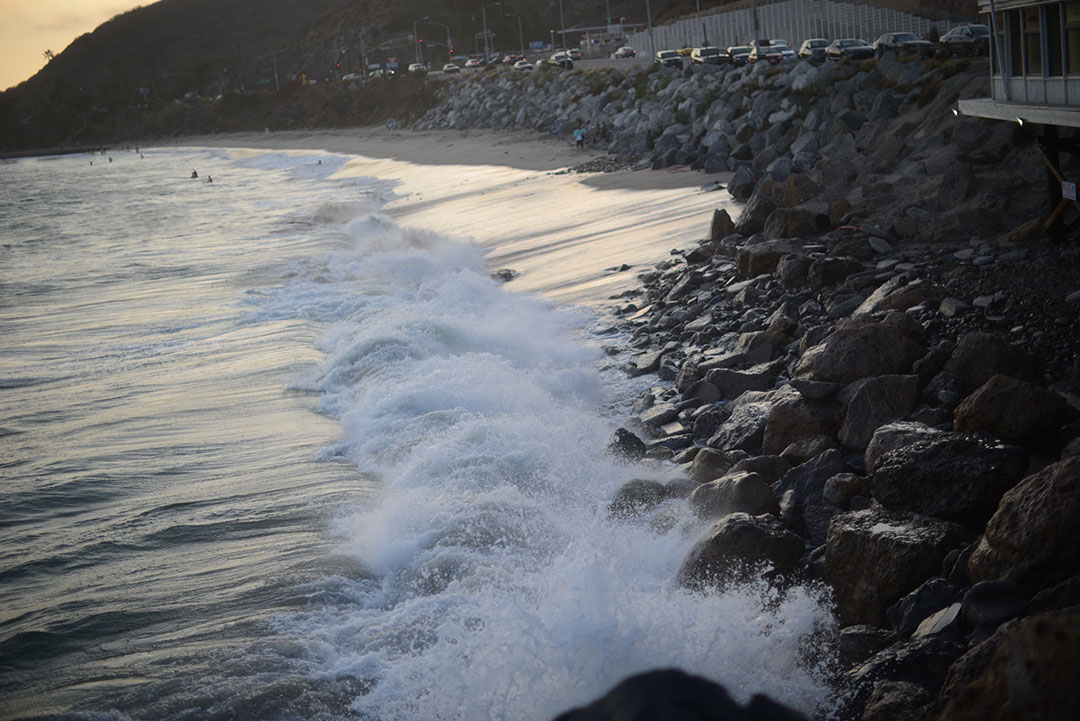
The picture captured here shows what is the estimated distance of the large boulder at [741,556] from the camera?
6410 mm

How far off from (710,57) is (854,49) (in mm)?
10805

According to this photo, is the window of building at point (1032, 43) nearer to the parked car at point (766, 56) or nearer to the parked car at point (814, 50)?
the parked car at point (814, 50)

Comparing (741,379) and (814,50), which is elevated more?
(814,50)

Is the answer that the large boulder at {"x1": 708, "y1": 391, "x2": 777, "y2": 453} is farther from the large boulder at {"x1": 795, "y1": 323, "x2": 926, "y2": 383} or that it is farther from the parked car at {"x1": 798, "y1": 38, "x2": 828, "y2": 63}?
the parked car at {"x1": 798, "y1": 38, "x2": 828, "y2": 63}

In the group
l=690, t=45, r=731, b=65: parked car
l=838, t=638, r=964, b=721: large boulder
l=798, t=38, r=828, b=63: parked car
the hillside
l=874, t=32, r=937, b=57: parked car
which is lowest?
l=838, t=638, r=964, b=721: large boulder

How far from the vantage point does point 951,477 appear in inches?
251

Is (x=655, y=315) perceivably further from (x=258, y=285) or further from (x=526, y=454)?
(x=258, y=285)

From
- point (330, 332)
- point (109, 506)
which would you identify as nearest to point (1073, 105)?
point (330, 332)

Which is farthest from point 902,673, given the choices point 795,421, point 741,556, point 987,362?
point 987,362

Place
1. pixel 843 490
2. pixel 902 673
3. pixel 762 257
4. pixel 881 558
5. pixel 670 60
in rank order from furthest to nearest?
pixel 670 60 → pixel 762 257 → pixel 843 490 → pixel 881 558 → pixel 902 673

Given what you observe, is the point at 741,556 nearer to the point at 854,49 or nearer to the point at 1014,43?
the point at 1014,43

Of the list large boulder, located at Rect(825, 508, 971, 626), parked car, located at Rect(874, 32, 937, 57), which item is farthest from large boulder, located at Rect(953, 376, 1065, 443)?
parked car, located at Rect(874, 32, 937, 57)

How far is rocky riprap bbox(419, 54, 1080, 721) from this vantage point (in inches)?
202

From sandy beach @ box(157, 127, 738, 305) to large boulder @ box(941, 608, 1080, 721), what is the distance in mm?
11346
